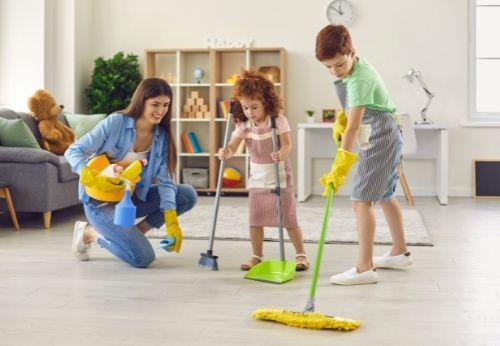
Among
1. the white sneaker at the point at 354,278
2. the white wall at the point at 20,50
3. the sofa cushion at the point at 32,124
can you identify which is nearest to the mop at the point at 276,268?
the white sneaker at the point at 354,278

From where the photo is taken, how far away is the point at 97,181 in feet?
11.5

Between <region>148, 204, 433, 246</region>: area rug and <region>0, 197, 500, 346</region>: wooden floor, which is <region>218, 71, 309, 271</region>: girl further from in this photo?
<region>148, 204, 433, 246</region>: area rug

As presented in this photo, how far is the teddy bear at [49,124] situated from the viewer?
576 cm

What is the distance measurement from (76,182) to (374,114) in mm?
2888

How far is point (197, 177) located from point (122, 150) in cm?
364

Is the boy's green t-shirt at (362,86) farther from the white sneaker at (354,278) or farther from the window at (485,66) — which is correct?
the window at (485,66)

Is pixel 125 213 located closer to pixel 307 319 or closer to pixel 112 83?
pixel 307 319

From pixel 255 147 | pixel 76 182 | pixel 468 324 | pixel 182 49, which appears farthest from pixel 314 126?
pixel 468 324

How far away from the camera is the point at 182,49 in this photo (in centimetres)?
725

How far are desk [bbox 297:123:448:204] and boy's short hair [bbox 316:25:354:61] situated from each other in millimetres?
3625

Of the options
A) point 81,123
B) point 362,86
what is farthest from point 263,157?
point 81,123

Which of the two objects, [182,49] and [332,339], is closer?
[332,339]

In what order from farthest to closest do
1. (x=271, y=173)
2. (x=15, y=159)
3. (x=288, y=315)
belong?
(x=15, y=159) < (x=271, y=173) < (x=288, y=315)

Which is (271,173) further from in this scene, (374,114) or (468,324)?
(468,324)
